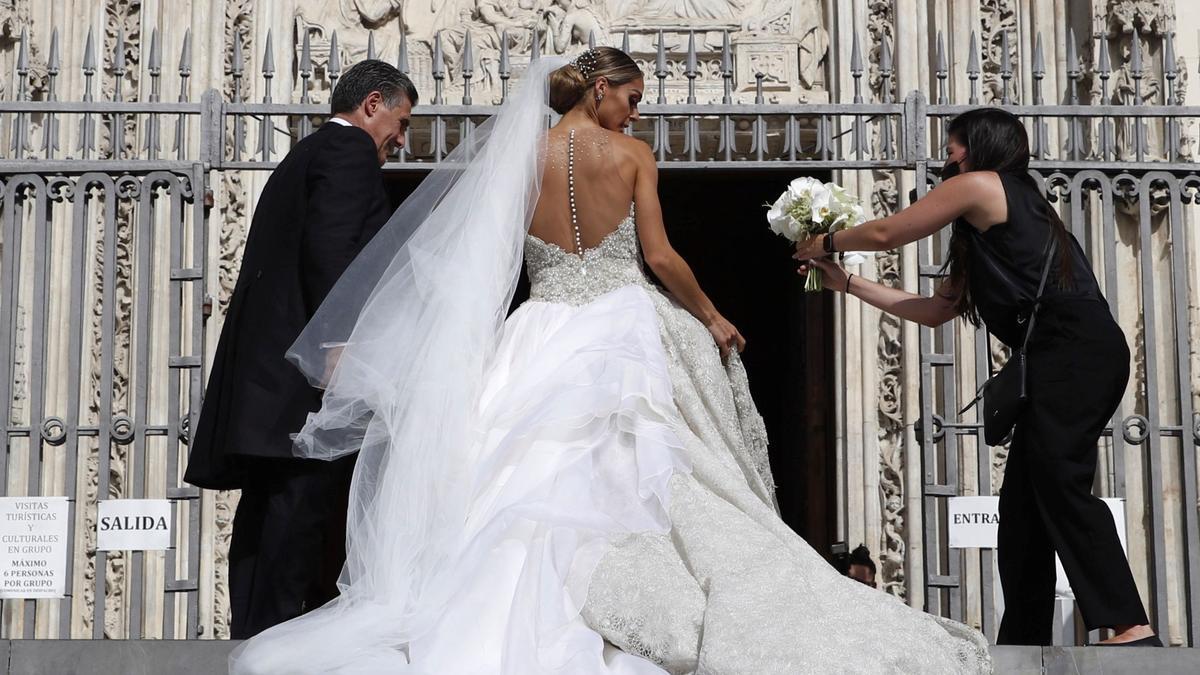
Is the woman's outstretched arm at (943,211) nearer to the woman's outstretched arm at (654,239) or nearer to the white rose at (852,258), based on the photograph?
the white rose at (852,258)

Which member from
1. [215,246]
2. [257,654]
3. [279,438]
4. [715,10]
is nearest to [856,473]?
[715,10]

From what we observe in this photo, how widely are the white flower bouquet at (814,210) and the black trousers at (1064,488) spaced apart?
0.80m

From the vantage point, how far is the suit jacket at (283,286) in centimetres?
521

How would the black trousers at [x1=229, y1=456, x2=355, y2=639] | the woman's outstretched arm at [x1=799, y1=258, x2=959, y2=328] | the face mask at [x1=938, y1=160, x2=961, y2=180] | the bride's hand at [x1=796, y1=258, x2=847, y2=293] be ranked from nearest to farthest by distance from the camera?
the black trousers at [x1=229, y1=456, x2=355, y2=639] → the face mask at [x1=938, y1=160, x2=961, y2=180] → the woman's outstretched arm at [x1=799, y1=258, x2=959, y2=328] → the bride's hand at [x1=796, y1=258, x2=847, y2=293]

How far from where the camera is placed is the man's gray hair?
5.56m

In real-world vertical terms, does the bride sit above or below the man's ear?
below

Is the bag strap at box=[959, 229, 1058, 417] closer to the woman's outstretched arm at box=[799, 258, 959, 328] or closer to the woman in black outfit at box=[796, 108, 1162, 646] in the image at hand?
the woman in black outfit at box=[796, 108, 1162, 646]

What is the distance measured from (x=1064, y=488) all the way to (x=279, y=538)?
7.95 ft

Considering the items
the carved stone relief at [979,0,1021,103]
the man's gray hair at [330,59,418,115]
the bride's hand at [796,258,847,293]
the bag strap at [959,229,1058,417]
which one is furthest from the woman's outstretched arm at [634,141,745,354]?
the carved stone relief at [979,0,1021,103]

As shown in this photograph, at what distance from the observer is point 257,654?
175 inches

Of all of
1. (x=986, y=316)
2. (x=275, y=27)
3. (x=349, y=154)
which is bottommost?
(x=986, y=316)

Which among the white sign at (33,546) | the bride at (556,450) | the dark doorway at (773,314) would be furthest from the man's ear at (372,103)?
the dark doorway at (773,314)

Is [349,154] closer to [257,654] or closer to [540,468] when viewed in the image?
[540,468]

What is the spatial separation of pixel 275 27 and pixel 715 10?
2406mm
